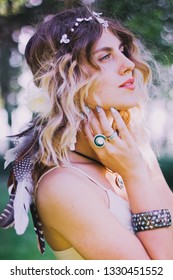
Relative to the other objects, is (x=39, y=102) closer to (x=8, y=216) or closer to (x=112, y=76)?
(x=112, y=76)

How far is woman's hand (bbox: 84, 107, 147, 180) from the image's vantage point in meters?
2.06

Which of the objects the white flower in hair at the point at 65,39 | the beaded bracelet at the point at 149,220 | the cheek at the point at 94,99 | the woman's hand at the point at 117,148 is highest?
the white flower in hair at the point at 65,39

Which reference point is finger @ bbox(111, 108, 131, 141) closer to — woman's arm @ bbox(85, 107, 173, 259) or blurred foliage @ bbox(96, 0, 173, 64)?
woman's arm @ bbox(85, 107, 173, 259)

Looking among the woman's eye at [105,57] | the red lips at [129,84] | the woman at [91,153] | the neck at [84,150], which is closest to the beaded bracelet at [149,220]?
the woman at [91,153]

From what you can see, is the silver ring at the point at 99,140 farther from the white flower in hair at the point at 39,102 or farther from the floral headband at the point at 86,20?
the floral headband at the point at 86,20

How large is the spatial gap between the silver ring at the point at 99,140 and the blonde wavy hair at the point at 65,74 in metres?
0.11

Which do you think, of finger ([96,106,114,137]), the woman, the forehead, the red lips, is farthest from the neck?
the forehead

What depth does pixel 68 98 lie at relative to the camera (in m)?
2.15

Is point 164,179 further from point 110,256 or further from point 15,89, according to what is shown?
point 15,89

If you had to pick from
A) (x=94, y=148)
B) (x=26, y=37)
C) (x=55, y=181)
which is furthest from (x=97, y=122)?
(x=26, y=37)

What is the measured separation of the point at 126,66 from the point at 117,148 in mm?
389

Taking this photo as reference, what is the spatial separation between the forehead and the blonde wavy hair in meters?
0.02

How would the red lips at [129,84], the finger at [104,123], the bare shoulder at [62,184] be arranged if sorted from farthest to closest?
1. the red lips at [129,84]
2. the finger at [104,123]
3. the bare shoulder at [62,184]

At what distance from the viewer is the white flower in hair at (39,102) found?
2191 mm
